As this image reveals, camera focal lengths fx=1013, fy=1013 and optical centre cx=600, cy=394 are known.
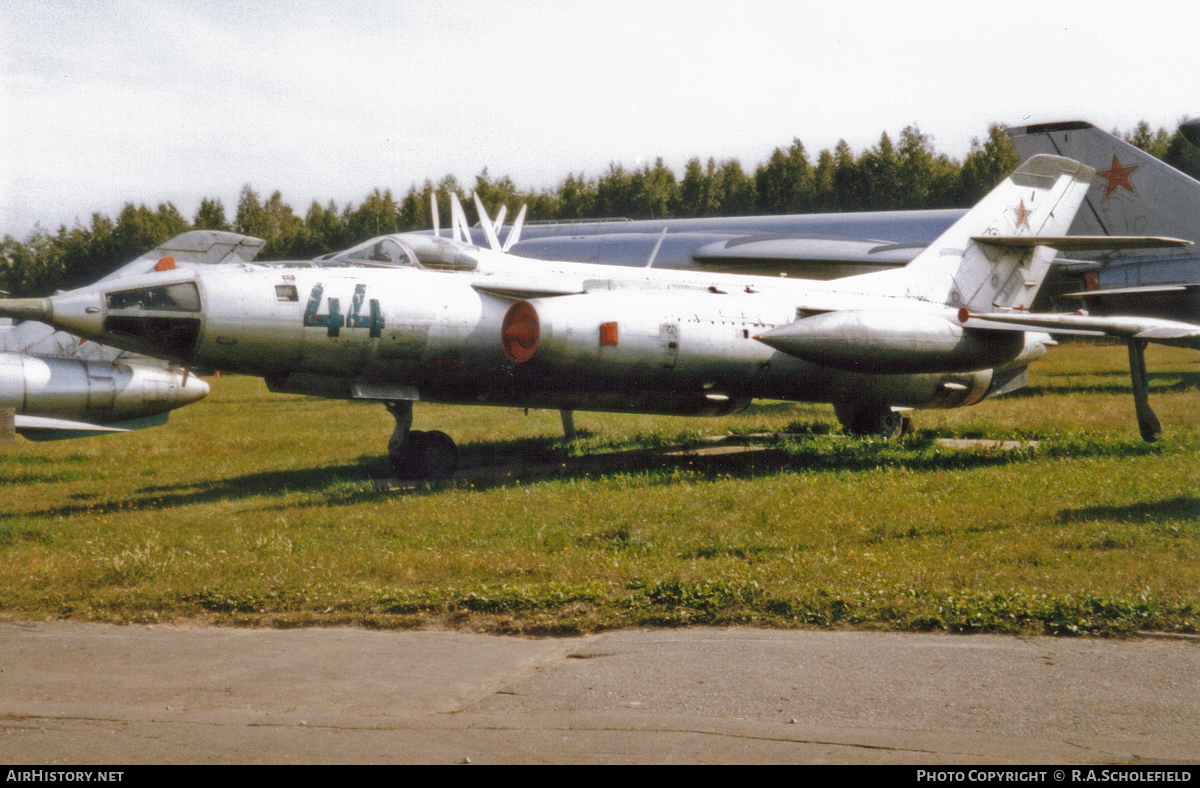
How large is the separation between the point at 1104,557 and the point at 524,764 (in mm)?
5244

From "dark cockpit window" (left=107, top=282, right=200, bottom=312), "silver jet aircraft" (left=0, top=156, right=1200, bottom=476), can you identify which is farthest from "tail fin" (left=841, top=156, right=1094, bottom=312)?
"dark cockpit window" (left=107, top=282, right=200, bottom=312)

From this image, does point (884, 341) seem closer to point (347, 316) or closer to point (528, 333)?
point (528, 333)

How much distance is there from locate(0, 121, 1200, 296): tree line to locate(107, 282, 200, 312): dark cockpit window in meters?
38.5

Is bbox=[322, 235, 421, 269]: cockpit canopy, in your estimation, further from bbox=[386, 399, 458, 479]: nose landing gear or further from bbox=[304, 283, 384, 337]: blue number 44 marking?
bbox=[386, 399, 458, 479]: nose landing gear

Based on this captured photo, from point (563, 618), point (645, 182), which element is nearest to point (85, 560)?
point (563, 618)

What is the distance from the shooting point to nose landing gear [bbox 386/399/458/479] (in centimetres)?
1277

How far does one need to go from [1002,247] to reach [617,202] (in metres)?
44.0

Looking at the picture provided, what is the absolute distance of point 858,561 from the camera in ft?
25.1

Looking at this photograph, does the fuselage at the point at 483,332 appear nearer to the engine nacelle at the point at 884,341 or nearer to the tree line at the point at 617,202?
the engine nacelle at the point at 884,341

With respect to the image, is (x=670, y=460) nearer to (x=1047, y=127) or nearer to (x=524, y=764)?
(x=524, y=764)

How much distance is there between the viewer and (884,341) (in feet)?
40.5

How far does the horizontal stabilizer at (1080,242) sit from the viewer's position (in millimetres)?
12945

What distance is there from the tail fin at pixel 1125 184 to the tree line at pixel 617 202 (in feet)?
90.9

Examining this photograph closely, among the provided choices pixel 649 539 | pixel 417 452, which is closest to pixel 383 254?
pixel 417 452
